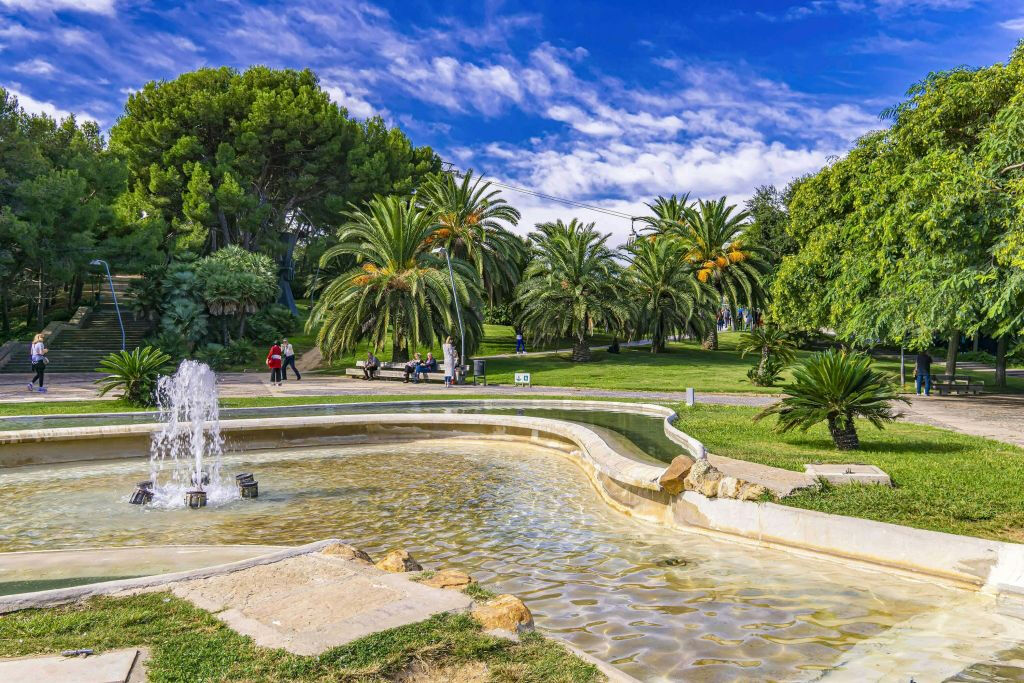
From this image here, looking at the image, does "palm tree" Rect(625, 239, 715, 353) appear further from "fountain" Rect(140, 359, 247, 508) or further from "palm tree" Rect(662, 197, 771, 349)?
"fountain" Rect(140, 359, 247, 508)

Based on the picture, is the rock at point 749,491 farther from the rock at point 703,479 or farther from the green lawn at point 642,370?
the green lawn at point 642,370

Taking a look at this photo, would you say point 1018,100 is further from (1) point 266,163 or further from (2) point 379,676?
(1) point 266,163

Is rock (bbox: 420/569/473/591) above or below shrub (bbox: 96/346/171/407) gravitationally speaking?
below

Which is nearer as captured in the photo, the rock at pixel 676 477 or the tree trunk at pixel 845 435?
the rock at pixel 676 477

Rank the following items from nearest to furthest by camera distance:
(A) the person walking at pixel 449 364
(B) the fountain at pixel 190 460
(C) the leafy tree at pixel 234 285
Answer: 1. (B) the fountain at pixel 190 460
2. (A) the person walking at pixel 449 364
3. (C) the leafy tree at pixel 234 285

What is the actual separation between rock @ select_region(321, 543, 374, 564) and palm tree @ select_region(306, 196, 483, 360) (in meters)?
22.9

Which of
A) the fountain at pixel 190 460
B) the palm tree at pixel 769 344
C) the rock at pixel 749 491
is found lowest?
the fountain at pixel 190 460

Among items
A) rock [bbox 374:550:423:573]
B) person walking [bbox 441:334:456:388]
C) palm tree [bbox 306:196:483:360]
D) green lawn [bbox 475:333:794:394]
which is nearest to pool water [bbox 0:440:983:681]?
rock [bbox 374:550:423:573]

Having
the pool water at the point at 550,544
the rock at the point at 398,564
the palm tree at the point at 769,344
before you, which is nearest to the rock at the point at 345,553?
the rock at the point at 398,564

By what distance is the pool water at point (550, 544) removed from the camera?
5121 millimetres

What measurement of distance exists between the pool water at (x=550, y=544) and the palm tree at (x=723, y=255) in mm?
32275

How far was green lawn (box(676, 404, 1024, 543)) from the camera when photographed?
7262mm

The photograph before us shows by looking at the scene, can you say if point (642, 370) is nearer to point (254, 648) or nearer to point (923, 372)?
point (923, 372)

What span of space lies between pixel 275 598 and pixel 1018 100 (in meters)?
18.2
